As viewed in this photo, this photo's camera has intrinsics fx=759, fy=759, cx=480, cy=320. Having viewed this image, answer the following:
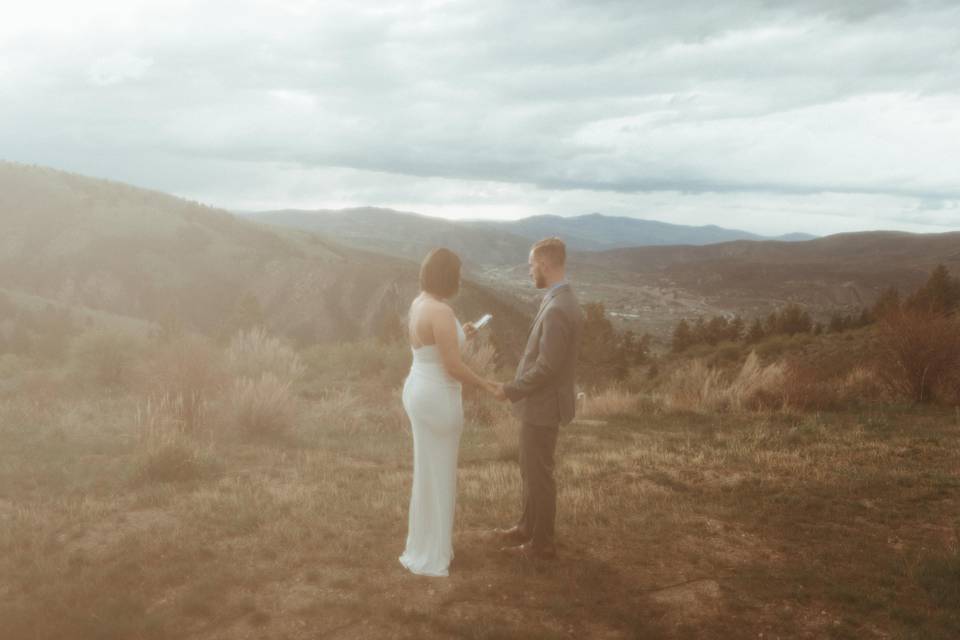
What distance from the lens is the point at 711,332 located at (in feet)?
139

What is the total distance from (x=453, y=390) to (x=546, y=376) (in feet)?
2.01

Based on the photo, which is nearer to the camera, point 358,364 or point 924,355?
point 924,355

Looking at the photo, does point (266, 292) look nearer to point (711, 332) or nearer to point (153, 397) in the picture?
point (711, 332)

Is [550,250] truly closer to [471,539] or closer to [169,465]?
[471,539]

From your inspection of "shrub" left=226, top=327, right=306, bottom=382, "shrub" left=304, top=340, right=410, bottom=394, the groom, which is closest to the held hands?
the groom

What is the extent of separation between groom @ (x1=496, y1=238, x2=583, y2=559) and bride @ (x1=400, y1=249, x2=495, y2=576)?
29 centimetres

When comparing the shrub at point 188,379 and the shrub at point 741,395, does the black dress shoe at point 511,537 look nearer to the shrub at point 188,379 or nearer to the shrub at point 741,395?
the shrub at point 188,379

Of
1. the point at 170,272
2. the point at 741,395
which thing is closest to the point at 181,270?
the point at 170,272

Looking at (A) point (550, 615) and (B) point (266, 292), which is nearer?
(A) point (550, 615)

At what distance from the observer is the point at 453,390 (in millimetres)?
4918

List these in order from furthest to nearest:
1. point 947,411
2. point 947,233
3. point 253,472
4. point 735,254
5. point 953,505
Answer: point 735,254, point 947,233, point 947,411, point 253,472, point 953,505

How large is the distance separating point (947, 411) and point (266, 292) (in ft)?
150

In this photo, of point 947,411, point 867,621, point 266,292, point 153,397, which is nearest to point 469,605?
point 867,621

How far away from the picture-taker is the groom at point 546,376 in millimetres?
4801
